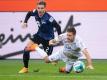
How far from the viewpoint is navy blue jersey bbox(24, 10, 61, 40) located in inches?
675

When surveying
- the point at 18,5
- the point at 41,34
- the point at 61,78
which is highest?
the point at 18,5

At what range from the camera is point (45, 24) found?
17266 millimetres

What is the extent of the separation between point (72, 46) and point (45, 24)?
1.77 metres

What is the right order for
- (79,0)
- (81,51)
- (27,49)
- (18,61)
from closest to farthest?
(81,51), (27,49), (18,61), (79,0)

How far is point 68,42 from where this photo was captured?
1574 cm

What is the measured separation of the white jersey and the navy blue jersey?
3.99 ft

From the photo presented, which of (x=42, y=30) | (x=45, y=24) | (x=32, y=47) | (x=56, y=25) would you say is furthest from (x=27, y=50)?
(x=56, y=25)

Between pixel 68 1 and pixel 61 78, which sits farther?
pixel 68 1

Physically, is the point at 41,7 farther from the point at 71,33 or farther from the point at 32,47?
the point at 71,33

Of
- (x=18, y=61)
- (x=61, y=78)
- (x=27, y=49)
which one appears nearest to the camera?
(x=61, y=78)

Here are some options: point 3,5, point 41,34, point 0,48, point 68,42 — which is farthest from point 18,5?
point 68,42

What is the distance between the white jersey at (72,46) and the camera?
15.6 metres

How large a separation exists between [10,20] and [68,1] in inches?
103

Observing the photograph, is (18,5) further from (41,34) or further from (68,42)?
(68,42)
